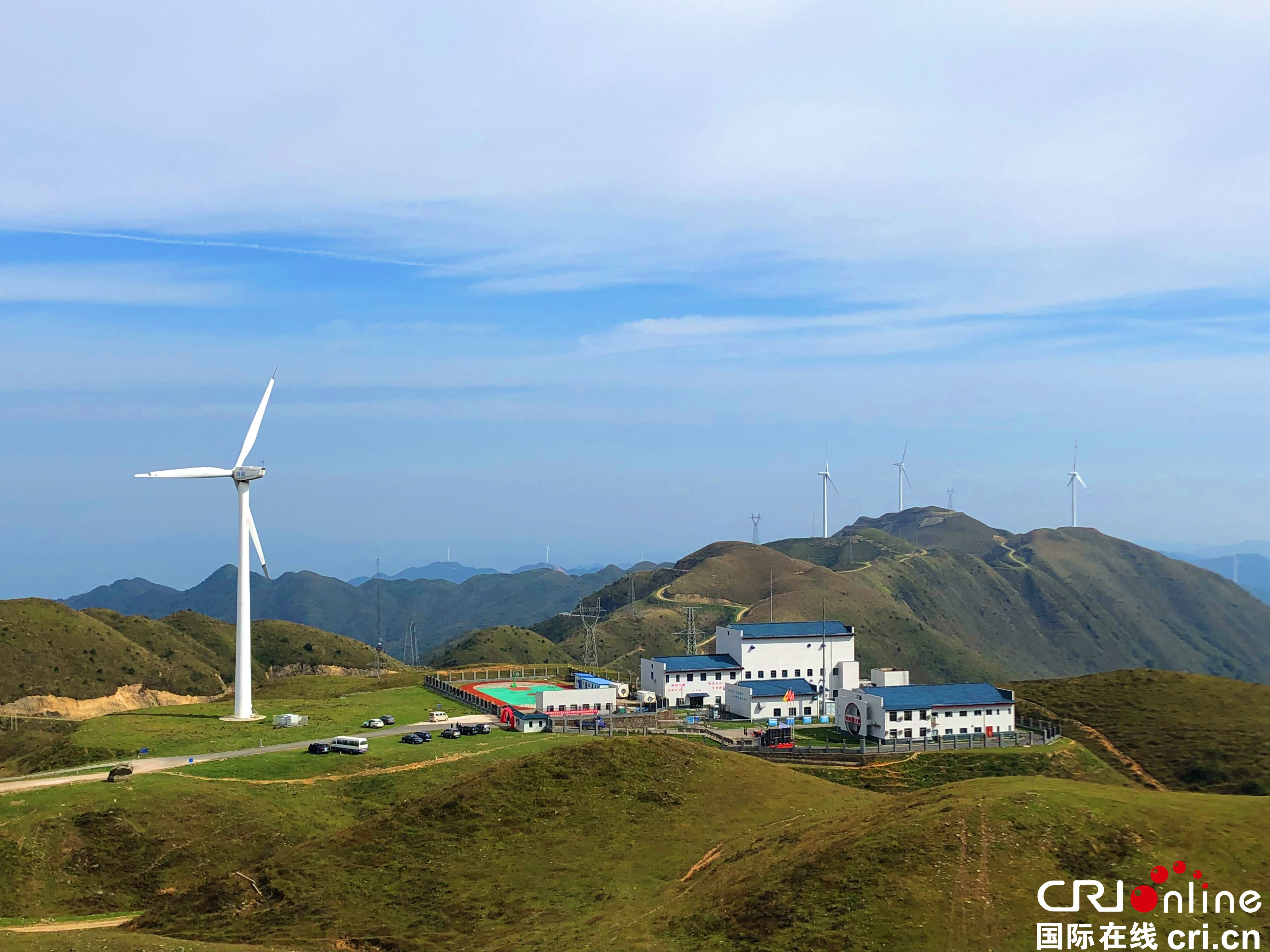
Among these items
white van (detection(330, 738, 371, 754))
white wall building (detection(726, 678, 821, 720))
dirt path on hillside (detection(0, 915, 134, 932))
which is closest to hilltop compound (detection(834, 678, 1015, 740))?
white wall building (detection(726, 678, 821, 720))

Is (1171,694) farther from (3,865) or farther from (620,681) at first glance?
(3,865)

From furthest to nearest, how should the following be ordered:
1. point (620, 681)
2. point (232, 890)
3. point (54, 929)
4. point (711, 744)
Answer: point (620, 681) → point (711, 744) → point (232, 890) → point (54, 929)

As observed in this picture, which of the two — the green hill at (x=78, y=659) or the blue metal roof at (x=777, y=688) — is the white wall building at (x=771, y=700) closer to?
the blue metal roof at (x=777, y=688)

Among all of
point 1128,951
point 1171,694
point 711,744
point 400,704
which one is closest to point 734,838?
point 1128,951

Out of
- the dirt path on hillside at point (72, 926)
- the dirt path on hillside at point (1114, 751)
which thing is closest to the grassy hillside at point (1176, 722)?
the dirt path on hillside at point (1114, 751)

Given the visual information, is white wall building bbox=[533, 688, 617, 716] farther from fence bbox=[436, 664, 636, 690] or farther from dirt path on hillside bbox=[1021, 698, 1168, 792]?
dirt path on hillside bbox=[1021, 698, 1168, 792]

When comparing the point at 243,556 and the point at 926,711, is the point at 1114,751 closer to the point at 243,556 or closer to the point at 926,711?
the point at 926,711

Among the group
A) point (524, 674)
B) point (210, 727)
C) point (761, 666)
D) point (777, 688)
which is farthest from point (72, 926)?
point (524, 674)
